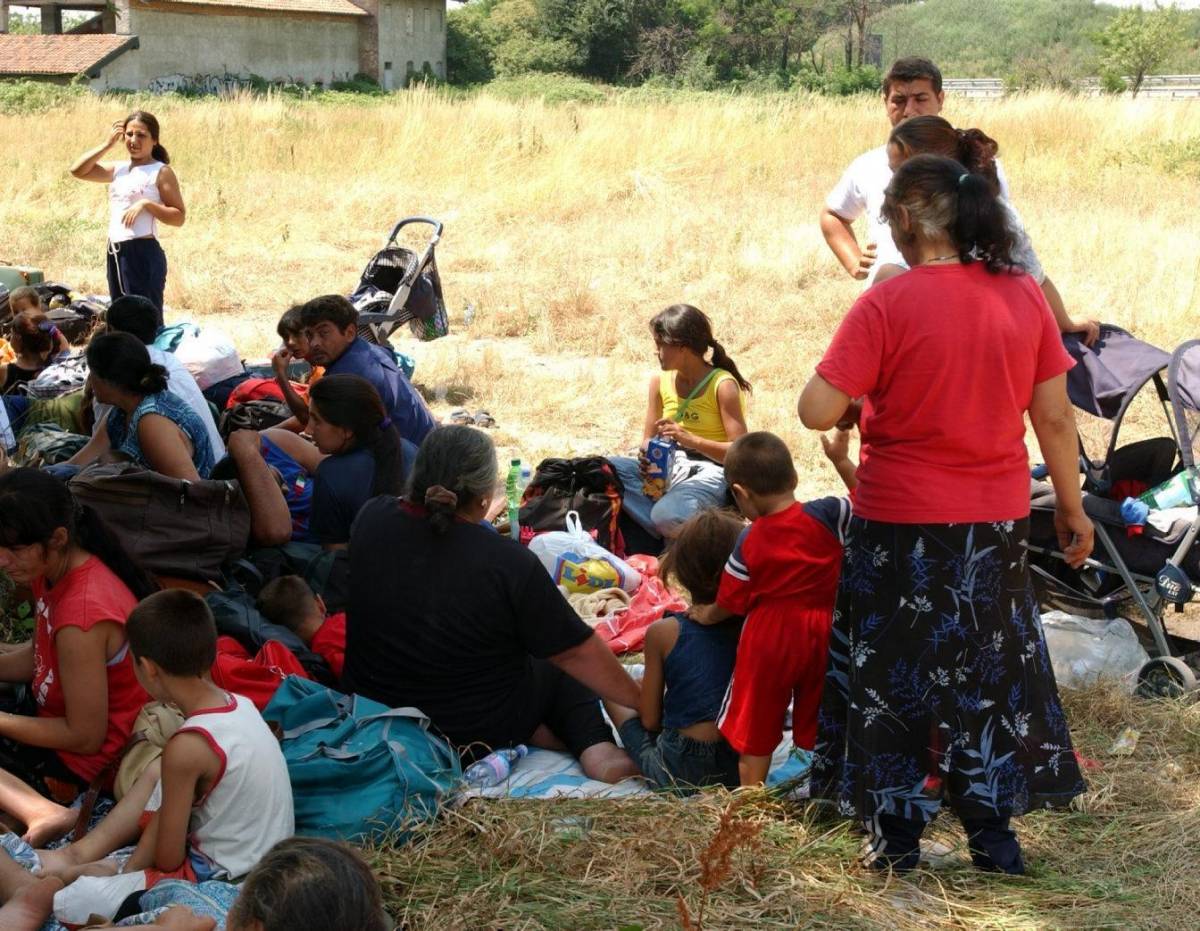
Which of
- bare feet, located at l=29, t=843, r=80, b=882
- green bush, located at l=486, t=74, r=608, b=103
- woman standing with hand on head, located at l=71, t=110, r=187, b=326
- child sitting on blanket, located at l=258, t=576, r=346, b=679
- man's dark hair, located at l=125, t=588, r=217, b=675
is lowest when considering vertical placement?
bare feet, located at l=29, t=843, r=80, b=882

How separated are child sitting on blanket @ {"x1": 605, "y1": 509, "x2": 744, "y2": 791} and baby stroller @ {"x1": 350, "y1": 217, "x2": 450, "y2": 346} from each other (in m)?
4.93

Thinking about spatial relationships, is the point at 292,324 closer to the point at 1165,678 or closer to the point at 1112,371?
the point at 1112,371

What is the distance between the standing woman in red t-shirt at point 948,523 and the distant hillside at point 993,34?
2391 inches

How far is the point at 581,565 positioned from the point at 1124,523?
1.99 metres

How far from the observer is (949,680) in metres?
3.06

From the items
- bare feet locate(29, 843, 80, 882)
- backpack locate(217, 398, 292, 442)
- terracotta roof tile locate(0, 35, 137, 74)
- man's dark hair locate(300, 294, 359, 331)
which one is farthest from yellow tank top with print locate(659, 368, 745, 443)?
terracotta roof tile locate(0, 35, 137, 74)

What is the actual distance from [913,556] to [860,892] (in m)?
0.82

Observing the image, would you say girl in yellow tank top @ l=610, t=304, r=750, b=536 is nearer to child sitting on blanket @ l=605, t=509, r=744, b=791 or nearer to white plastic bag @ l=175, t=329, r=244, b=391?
child sitting on blanket @ l=605, t=509, r=744, b=791

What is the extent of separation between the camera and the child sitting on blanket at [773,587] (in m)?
3.36

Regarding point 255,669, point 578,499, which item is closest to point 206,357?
point 578,499

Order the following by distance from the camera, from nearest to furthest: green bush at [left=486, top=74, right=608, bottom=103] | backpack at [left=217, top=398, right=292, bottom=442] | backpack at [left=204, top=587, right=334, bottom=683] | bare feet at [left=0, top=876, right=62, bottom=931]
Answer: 1. bare feet at [left=0, top=876, right=62, bottom=931]
2. backpack at [left=204, top=587, right=334, bottom=683]
3. backpack at [left=217, top=398, right=292, bottom=442]
4. green bush at [left=486, top=74, right=608, bottom=103]

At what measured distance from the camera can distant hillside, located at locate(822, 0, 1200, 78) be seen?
211 ft

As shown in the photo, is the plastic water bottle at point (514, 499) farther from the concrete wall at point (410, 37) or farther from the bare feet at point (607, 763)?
the concrete wall at point (410, 37)

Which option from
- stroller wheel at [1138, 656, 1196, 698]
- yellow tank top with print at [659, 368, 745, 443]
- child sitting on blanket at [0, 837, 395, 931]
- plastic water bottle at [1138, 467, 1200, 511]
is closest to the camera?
child sitting on blanket at [0, 837, 395, 931]
